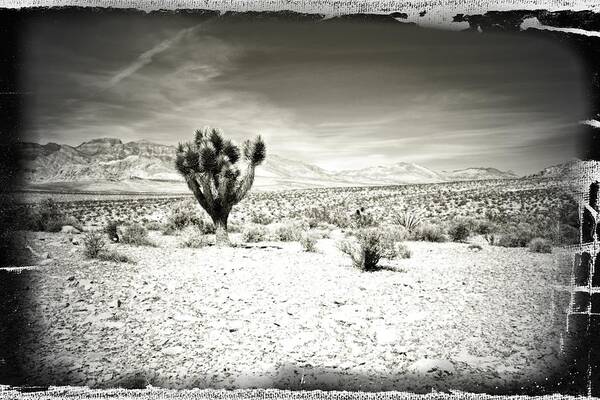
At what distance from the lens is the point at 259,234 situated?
237 inches

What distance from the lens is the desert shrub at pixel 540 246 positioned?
10.4 feet

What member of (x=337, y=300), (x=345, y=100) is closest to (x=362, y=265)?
(x=337, y=300)

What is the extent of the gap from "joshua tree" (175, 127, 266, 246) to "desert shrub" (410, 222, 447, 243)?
2702mm

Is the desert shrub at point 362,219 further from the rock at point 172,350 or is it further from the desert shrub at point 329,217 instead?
the rock at point 172,350

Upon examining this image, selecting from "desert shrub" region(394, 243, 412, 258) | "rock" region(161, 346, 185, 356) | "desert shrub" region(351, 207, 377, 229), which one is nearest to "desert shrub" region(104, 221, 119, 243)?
"rock" region(161, 346, 185, 356)

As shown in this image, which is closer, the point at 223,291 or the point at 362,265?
the point at 223,291

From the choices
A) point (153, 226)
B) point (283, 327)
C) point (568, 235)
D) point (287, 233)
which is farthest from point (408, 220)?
point (153, 226)

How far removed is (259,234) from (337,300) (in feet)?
9.63

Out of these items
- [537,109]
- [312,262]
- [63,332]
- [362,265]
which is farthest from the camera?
[312,262]

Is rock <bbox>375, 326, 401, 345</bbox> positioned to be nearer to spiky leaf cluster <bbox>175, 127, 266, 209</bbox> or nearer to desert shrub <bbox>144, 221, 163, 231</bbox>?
spiky leaf cluster <bbox>175, 127, 266, 209</bbox>

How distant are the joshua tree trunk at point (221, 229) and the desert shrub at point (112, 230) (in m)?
1.94

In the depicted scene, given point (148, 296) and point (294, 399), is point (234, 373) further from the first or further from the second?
point (148, 296)

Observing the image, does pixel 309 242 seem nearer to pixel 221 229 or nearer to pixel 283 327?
pixel 221 229

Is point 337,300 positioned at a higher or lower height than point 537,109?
lower
